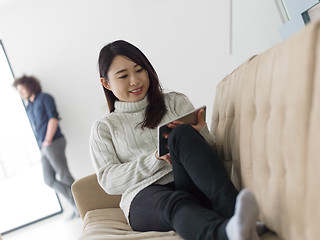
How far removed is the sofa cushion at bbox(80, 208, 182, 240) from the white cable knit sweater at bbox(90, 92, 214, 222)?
0.10 m

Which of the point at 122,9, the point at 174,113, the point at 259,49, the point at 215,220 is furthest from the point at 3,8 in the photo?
the point at 215,220

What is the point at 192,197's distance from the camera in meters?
1.12

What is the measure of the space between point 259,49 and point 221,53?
4.91 ft

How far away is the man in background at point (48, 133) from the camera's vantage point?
148 inches

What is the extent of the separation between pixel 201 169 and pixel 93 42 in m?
3.22

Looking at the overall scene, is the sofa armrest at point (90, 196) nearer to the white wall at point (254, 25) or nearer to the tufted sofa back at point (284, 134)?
the tufted sofa back at point (284, 134)

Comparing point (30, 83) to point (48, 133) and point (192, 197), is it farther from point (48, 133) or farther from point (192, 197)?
point (192, 197)

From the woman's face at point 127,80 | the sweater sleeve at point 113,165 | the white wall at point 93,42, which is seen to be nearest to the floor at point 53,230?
the white wall at point 93,42

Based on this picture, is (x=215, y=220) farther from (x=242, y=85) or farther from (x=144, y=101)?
(x=144, y=101)

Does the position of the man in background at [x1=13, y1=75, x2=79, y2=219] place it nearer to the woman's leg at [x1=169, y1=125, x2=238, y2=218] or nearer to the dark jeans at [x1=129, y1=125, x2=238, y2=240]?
the dark jeans at [x1=129, y1=125, x2=238, y2=240]

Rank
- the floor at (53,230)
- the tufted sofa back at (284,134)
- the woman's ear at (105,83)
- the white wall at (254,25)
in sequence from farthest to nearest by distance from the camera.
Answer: the floor at (53,230)
the white wall at (254,25)
the woman's ear at (105,83)
the tufted sofa back at (284,134)

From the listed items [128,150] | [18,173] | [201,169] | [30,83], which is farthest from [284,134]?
[18,173]

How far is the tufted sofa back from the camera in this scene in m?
0.76

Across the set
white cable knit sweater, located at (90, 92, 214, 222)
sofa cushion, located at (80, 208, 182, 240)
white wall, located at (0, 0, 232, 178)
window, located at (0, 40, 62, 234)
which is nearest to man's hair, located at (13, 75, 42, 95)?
white wall, located at (0, 0, 232, 178)
